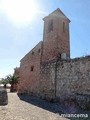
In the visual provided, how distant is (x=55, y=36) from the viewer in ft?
57.7

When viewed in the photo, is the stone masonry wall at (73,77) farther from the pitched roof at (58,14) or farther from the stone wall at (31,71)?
the pitched roof at (58,14)

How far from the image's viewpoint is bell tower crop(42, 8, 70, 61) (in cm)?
1738

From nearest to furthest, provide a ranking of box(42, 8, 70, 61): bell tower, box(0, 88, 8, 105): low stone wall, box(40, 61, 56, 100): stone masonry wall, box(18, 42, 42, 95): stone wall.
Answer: box(0, 88, 8, 105): low stone wall < box(40, 61, 56, 100): stone masonry wall < box(42, 8, 70, 61): bell tower < box(18, 42, 42, 95): stone wall

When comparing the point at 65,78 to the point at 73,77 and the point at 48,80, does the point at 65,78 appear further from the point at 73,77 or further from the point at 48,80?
the point at 48,80

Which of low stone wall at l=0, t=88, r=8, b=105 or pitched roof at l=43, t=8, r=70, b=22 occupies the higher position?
pitched roof at l=43, t=8, r=70, b=22

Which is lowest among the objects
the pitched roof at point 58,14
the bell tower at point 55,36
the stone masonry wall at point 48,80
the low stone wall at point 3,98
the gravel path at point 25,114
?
the gravel path at point 25,114

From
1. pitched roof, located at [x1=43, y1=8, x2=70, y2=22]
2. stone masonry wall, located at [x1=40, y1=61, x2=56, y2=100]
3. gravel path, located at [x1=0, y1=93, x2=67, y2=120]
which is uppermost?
pitched roof, located at [x1=43, y1=8, x2=70, y2=22]

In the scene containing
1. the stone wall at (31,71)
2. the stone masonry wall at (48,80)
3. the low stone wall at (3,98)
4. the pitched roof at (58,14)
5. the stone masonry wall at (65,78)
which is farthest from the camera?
the pitched roof at (58,14)

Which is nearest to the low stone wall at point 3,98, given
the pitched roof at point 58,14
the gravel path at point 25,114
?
the gravel path at point 25,114

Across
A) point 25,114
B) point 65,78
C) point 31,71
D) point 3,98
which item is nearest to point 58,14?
point 31,71

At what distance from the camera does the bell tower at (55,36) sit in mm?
17375

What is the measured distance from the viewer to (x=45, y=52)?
59.4ft

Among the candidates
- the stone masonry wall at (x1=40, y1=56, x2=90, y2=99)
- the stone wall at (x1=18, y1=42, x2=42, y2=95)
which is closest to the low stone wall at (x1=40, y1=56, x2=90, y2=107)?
the stone masonry wall at (x1=40, y1=56, x2=90, y2=99)

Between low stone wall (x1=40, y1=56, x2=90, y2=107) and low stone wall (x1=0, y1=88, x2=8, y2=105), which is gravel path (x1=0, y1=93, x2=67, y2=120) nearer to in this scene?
low stone wall (x1=0, y1=88, x2=8, y2=105)
